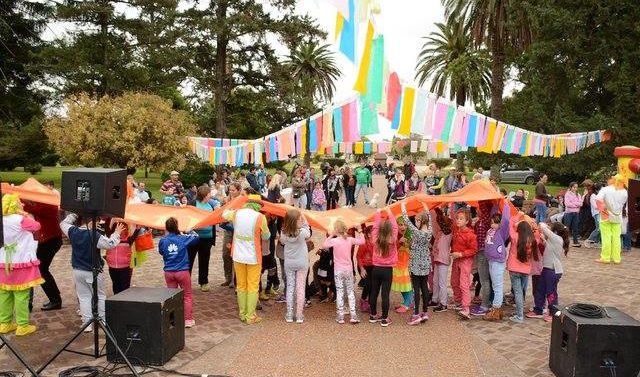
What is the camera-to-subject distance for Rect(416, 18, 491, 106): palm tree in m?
34.4

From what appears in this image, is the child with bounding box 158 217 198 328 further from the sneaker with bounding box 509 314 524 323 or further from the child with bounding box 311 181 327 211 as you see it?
the child with bounding box 311 181 327 211

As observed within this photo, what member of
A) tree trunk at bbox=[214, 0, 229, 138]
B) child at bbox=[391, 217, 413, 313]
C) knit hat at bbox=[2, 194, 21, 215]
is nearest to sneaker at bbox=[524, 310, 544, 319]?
child at bbox=[391, 217, 413, 313]

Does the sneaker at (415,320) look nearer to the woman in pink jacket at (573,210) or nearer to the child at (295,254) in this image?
the child at (295,254)

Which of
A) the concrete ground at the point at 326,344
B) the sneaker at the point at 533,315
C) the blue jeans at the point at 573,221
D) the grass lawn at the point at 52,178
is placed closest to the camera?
the concrete ground at the point at 326,344

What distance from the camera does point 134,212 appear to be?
7523 mm

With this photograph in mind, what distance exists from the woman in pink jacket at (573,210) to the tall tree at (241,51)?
16686 mm

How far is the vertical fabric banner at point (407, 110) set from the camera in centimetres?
936

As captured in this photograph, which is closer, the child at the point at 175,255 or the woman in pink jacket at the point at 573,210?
the child at the point at 175,255

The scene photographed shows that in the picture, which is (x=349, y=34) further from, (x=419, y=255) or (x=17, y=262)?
(x=17, y=262)

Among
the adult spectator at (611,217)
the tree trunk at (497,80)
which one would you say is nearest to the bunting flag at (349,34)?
the adult spectator at (611,217)

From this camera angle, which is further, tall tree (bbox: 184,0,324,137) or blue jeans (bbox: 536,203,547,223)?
tall tree (bbox: 184,0,324,137)

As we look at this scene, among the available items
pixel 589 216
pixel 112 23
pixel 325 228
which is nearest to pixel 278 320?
pixel 325 228

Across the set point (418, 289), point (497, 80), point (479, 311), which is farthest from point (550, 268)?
point (497, 80)

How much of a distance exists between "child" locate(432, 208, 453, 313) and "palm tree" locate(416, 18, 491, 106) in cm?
2690
